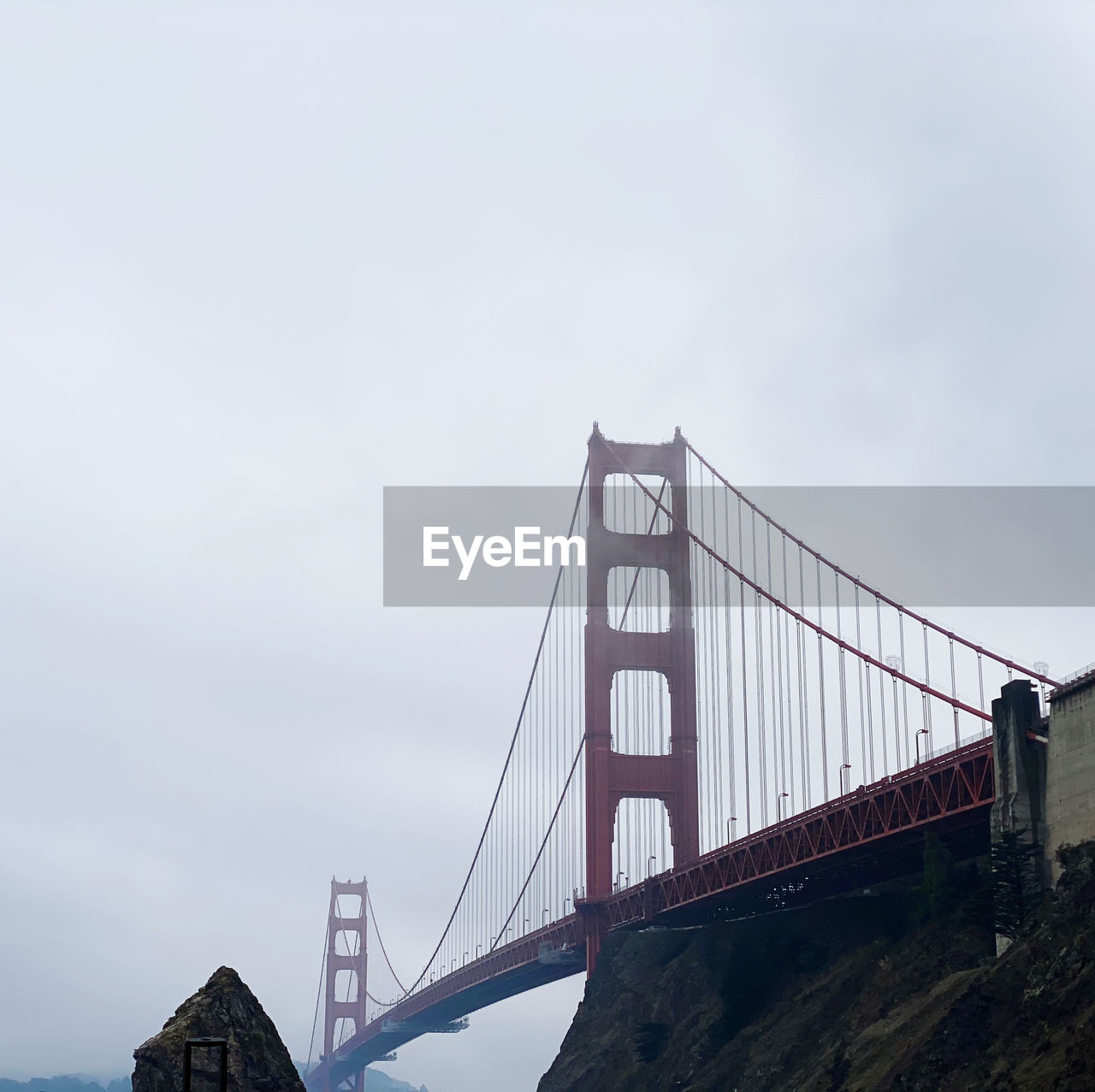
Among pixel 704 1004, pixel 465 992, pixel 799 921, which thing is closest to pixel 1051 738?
pixel 799 921

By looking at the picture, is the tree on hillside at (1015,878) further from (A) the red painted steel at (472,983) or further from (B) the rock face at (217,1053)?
(A) the red painted steel at (472,983)

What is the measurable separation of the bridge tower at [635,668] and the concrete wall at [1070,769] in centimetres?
4216

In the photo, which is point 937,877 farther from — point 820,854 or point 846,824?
point 820,854

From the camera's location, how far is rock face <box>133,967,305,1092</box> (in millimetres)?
48000

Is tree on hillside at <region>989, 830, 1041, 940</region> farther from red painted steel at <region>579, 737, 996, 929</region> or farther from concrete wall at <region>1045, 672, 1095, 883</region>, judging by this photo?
red painted steel at <region>579, 737, 996, 929</region>

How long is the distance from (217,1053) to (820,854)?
95.0 ft

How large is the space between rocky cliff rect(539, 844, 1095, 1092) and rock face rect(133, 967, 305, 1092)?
766 inches

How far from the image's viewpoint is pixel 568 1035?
94.4 m

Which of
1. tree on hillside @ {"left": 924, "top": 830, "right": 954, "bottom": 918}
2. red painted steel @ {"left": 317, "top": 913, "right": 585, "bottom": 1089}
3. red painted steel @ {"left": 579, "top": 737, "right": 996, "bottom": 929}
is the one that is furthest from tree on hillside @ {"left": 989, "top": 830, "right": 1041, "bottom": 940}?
red painted steel @ {"left": 317, "top": 913, "right": 585, "bottom": 1089}

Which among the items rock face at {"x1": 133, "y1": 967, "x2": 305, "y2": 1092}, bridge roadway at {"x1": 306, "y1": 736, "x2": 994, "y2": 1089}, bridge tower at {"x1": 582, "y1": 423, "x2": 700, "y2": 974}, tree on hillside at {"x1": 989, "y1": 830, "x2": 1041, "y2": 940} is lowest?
rock face at {"x1": 133, "y1": 967, "x2": 305, "y2": 1092}

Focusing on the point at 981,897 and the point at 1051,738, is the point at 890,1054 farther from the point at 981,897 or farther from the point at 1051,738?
the point at 1051,738

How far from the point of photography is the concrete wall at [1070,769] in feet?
173

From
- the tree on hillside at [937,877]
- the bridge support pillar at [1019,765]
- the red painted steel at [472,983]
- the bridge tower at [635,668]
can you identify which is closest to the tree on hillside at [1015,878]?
the bridge support pillar at [1019,765]

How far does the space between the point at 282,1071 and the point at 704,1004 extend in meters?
34.5
